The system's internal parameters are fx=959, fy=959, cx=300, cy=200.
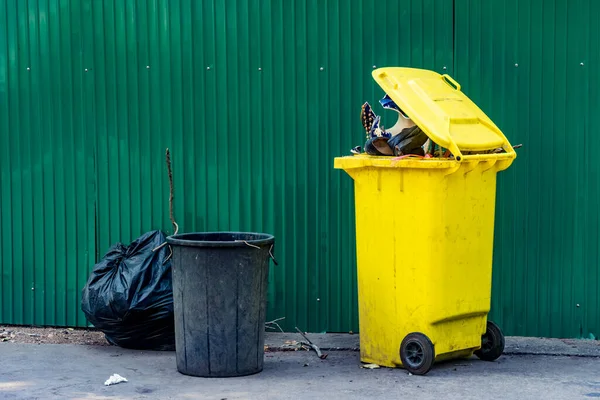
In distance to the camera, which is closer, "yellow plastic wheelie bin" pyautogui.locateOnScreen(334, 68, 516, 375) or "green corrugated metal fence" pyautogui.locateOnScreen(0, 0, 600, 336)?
"yellow plastic wheelie bin" pyautogui.locateOnScreen(334, 68, 516, 375)

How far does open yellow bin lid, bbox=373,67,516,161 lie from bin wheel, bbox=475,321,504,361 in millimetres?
1094

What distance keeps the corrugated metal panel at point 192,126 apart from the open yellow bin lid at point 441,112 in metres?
0.82

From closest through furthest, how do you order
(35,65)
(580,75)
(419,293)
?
(419,293) < (580,75) < (35,65)

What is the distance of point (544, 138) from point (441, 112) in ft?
4.32

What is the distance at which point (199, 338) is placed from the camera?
18.2 feet

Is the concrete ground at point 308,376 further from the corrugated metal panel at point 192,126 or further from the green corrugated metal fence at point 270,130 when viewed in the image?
the corrugated metal panel at point 192,126

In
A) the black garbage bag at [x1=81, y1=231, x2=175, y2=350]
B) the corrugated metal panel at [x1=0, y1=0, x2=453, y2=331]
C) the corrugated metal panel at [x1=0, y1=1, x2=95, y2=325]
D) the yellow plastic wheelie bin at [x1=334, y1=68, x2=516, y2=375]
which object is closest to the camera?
the yellow plastic wheelie bin at [x1=334, y1=68, x2=516, y2=375]

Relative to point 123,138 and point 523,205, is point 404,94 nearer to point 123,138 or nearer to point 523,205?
point 523,205

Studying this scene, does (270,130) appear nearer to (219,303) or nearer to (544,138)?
(219,303)

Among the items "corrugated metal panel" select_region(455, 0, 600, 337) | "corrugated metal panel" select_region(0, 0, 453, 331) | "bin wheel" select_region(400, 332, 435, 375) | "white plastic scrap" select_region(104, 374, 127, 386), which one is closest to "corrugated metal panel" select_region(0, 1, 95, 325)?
"corrugated metal panel" select_region(0, 0, 453, 331)

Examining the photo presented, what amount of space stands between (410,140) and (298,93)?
4.11ft

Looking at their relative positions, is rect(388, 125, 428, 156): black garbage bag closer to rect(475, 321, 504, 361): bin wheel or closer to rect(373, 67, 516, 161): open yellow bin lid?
rect(373, 67, 516, 161): open yellow bin lid

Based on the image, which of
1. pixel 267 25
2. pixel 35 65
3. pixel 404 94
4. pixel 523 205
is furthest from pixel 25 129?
pixel 523 205

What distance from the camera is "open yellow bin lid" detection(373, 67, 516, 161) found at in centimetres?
534
